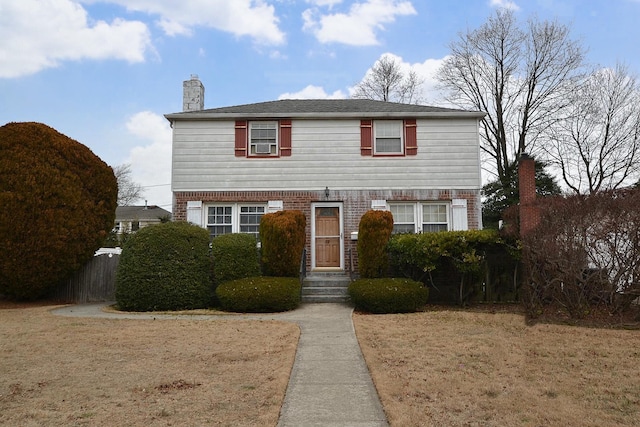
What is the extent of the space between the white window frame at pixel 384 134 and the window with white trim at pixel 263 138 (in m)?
3.00

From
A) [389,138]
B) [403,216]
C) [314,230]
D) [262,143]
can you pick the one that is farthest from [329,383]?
[389,138]

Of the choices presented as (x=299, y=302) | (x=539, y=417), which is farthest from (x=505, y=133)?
(x=539, y=417)

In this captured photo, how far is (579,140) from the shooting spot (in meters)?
25.5

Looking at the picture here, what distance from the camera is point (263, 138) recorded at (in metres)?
15.7

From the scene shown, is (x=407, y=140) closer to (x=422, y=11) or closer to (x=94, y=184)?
(x=422, y=11)

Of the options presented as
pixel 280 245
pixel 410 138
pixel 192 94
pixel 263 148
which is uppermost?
pixel 192 94

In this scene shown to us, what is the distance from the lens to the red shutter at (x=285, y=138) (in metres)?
15.5

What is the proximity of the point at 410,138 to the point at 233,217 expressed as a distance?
5.80m

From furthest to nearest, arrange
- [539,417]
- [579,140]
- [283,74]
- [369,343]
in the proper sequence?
[579,140]
[283,74]
[369,343]
[539,417]

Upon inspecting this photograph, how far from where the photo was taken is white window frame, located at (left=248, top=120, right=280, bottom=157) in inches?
614

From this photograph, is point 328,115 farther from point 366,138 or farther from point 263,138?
point 263,138

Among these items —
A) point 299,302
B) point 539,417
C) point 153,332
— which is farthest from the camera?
point 299,302

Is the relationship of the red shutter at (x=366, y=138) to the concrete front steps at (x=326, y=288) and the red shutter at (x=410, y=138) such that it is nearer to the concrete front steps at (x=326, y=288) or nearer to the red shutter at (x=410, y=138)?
the red shutter at (x=410, y=138)

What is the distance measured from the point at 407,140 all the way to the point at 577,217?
7.08m
